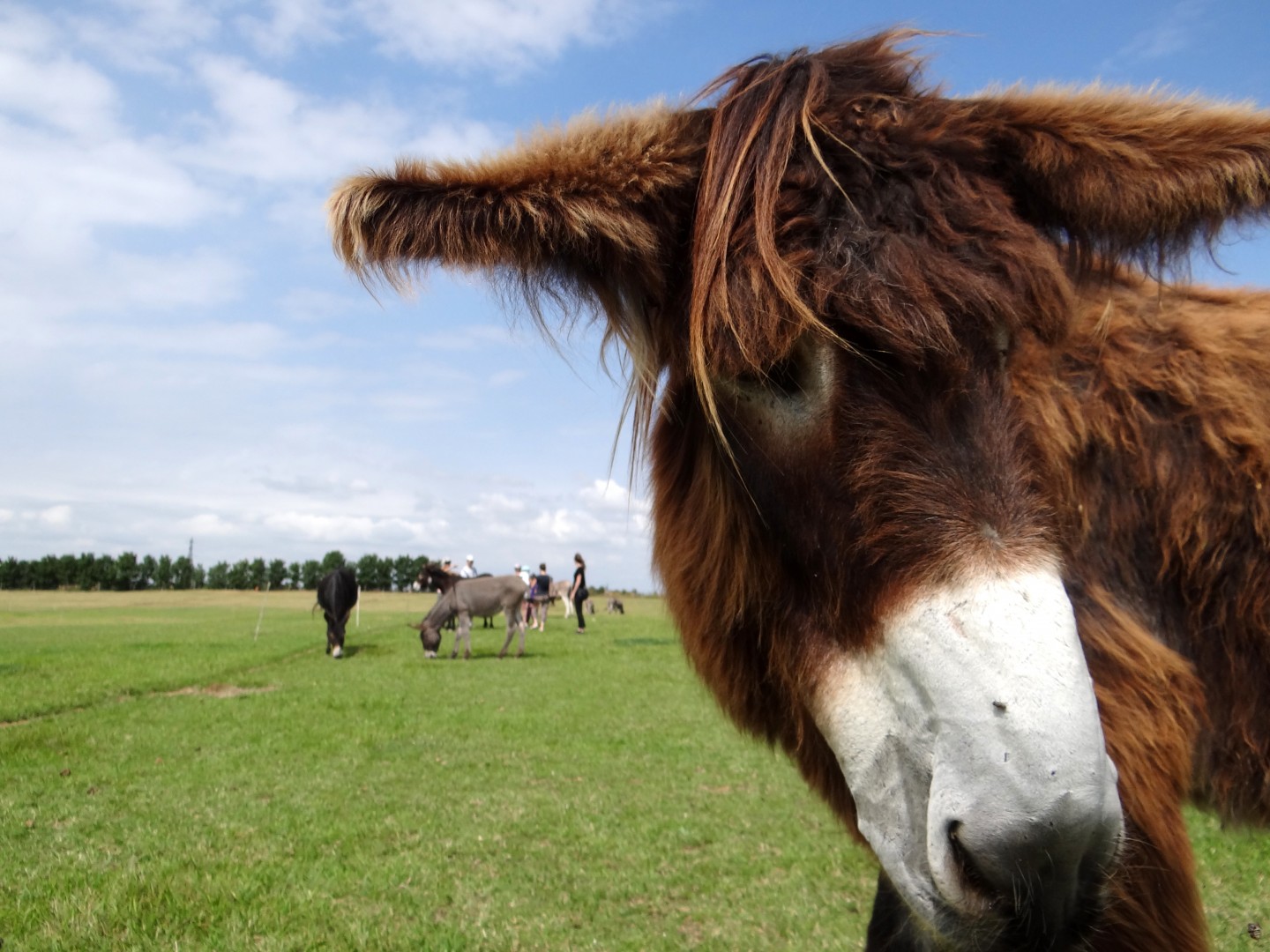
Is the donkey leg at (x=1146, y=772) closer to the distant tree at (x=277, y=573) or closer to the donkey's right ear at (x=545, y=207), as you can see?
the donkey's right ear at (x=545, y=207)

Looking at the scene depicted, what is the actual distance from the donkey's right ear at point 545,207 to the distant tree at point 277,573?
8358 cm

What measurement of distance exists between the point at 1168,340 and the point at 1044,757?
56.8 inches

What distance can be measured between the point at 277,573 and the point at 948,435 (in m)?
85.9

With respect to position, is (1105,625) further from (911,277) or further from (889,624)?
(911,277)

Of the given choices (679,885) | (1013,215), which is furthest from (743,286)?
(679,885)

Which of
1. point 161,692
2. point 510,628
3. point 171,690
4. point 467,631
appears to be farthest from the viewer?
point 510,628

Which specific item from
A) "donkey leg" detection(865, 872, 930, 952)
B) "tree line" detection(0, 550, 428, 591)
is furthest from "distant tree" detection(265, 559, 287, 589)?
"donkey leg" detection(865, 872, 930, 952)

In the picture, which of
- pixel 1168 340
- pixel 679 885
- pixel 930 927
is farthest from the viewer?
pixel 679 885

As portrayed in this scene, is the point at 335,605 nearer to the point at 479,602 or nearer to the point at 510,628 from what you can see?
the point at 479,602

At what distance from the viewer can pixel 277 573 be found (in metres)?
79.2

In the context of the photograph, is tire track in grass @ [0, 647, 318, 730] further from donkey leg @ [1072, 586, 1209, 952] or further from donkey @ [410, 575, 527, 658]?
donkey leg @ [1072, 586, 1209, 952]

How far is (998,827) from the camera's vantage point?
129 cm

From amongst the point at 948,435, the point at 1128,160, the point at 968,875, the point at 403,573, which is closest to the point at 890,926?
the point at 968,875

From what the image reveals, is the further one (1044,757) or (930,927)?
(930,927)
